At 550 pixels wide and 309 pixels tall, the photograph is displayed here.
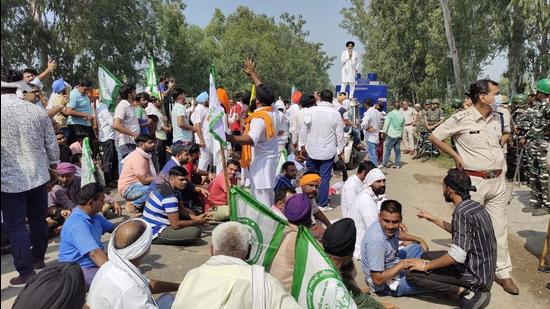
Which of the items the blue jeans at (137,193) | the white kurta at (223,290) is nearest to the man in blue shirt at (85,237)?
the white kurta at (223,290)

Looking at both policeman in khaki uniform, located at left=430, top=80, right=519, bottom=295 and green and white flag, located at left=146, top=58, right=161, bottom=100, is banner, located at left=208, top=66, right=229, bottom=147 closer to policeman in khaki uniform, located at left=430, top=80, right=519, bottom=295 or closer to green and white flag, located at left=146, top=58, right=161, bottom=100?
policeman in khaki uniform, located at left=430, top=80, right=519, bottom=295

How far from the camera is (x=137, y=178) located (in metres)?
5.90

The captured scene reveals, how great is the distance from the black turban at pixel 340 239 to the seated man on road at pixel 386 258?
0.90m

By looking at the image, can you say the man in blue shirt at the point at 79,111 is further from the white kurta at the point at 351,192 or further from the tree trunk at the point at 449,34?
the tree trunk at the point at 449,34

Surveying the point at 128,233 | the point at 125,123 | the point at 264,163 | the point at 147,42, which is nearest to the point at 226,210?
the point at 264,163

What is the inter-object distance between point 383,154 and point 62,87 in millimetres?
7170

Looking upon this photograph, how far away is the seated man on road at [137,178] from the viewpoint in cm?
583

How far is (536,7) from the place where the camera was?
14.2 meters

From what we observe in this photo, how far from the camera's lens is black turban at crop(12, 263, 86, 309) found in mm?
2412

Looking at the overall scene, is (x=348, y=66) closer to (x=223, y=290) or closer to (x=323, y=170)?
(x=323, y=170)

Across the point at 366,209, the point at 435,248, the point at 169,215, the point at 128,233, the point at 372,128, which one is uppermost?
the point at 372,128

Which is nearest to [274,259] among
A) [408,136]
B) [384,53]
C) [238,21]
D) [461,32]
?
[408,136]

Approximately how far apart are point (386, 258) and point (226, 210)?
8.66 ft

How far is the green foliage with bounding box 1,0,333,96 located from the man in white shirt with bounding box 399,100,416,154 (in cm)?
398
